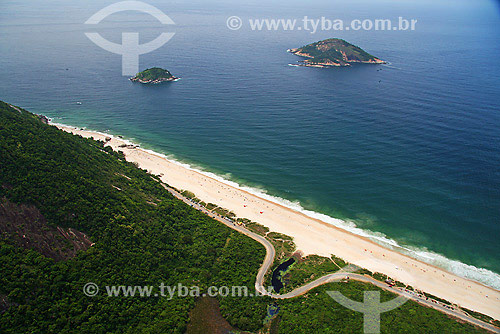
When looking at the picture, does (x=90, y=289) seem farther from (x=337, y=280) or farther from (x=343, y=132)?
(x=343, y=132)

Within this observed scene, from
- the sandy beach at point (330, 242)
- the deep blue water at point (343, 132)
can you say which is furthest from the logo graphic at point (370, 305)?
the deep blue water at point (343, 132)

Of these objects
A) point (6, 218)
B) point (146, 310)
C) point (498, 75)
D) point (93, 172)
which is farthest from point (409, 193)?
point (498, 75)

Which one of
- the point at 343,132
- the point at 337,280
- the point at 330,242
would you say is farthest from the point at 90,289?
the point at 343,132

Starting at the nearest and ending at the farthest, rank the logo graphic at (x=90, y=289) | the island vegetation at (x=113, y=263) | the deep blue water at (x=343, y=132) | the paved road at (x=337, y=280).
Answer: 1. the island vegetation at (x=113, y=263)
2. the logo graphic at (x=90, y=289)
3. the paved road at (x=337, y=280)
4. the deep blue water at (x=343, y=132)

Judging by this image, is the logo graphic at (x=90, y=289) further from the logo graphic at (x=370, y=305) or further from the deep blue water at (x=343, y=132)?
the deep blue water at (x=343, y=132)

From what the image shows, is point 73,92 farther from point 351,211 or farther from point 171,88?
point 351,211

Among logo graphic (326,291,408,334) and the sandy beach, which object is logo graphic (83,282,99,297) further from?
logo graphic (326,291,408,334)
